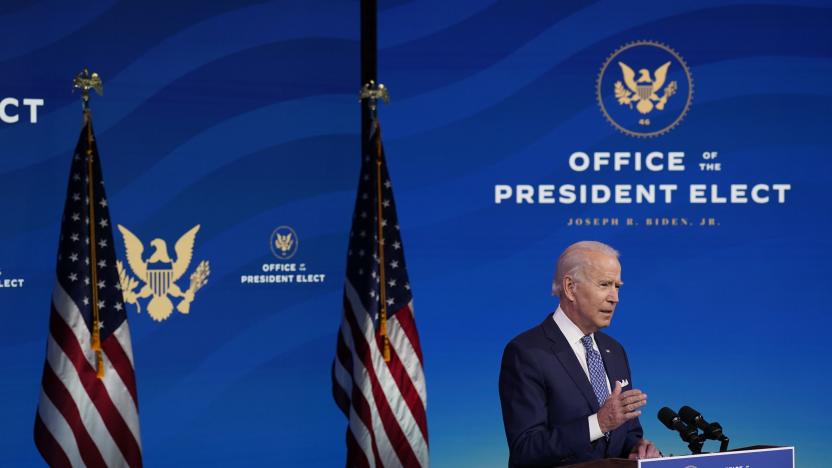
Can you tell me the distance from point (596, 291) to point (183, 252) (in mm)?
2631

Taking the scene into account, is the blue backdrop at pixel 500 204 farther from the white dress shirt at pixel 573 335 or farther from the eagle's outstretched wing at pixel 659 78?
the white dress shirt at pixel 573 335

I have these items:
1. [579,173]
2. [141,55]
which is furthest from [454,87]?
[141,55]

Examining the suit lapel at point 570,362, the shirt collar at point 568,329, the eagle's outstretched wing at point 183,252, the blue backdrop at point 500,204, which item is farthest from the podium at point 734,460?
the eagle's outstretched wing at point 183,252

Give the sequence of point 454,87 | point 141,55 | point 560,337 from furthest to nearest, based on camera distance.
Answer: point 454,87
point 141,55
point 560,337

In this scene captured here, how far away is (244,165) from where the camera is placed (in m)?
5.32

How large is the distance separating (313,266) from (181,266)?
27.3 inches

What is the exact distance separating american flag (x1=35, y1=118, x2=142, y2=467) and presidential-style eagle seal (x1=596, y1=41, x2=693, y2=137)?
2814mm

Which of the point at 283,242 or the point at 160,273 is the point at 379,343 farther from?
the point at 160,273

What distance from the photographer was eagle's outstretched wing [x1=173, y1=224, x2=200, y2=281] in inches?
204

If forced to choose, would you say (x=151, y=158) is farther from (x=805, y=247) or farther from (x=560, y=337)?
(x=805, y=247)

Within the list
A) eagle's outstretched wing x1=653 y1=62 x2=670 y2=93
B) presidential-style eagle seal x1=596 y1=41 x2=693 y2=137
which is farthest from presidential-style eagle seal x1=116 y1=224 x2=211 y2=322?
eagle's outstretched wing x1=653 y1=62 x2=670 y2=93

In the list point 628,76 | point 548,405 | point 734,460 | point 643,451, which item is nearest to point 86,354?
point 548,405

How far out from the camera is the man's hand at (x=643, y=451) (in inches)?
122

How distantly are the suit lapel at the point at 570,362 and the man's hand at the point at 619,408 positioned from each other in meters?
0.22
